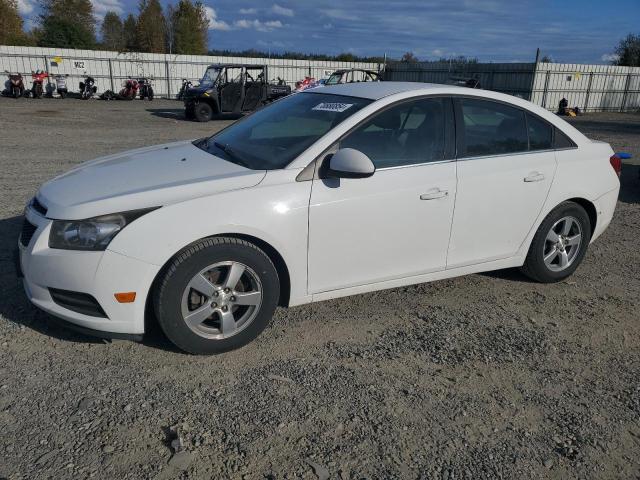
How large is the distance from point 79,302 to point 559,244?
3.74 m

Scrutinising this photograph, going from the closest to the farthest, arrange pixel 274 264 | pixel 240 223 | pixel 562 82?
pixel 240 223
pixel 274 264
pixel 562 82

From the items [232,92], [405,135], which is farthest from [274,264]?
[232,92]

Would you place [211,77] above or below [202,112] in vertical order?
above

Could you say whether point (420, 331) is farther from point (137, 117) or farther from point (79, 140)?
point (137, 117)

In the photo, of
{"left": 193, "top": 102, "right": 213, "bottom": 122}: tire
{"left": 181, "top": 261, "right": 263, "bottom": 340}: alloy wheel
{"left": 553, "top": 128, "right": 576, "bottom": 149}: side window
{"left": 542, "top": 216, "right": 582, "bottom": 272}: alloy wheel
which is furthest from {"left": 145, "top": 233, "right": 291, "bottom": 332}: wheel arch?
{"left": 193, "top": 102, "right": 213, "bottom": 122}: tire

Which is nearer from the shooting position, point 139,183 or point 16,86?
point 139,183

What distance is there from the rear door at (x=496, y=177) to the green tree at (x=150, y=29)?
234 feet

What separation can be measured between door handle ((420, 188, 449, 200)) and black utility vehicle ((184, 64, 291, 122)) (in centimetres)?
1651

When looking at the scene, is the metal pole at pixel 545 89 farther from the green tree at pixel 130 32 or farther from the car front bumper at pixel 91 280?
the green tree at pixel 130 32

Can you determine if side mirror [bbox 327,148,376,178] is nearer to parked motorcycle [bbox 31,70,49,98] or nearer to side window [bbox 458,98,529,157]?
side window [bbox 458,98,529,157]

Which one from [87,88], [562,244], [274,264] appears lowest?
[562,244]

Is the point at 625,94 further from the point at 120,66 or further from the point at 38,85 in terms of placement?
the point at 38,85

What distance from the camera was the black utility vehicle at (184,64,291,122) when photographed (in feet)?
62.1

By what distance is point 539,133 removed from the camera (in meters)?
4.29
